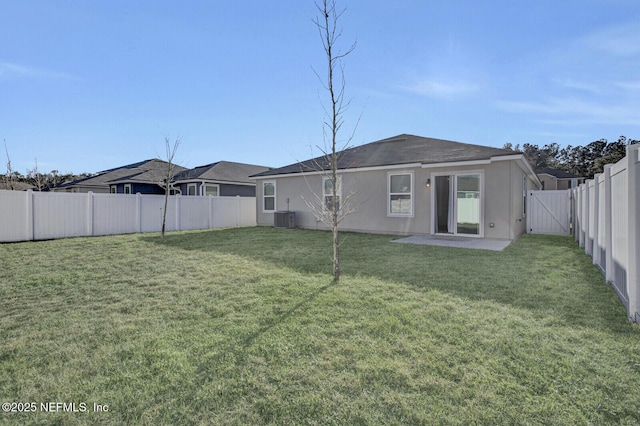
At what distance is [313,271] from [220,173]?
15.8 m

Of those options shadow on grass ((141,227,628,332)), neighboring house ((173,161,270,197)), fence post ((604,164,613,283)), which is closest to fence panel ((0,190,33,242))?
shadow on grass ((141,227,628,332))

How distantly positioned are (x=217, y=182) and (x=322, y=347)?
17248 millimetres

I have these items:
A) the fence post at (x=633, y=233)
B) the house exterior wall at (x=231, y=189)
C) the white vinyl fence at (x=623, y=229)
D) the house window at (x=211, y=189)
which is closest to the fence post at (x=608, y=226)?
the white vinyl fence at (x=623, y=229)

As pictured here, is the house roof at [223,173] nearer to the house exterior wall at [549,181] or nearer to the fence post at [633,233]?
the fence post at [633,233]

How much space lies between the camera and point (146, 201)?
41.3ft

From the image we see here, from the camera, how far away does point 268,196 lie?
14.7m

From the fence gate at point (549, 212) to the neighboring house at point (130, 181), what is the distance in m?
18.6

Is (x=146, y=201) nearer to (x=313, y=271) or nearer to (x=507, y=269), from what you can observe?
(x=313, y=271)

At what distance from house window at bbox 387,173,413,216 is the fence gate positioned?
490 cm

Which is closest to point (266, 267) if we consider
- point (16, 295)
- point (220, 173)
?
point (16, 295)

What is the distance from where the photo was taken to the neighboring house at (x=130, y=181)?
61.9ft

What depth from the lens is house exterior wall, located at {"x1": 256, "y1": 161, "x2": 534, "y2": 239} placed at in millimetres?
8773

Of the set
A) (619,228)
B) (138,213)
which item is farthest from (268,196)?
(619,228)

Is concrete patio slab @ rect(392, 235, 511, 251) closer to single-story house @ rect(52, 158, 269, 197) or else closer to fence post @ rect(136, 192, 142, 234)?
fence post @ rect(136, 192, 142, 234)
